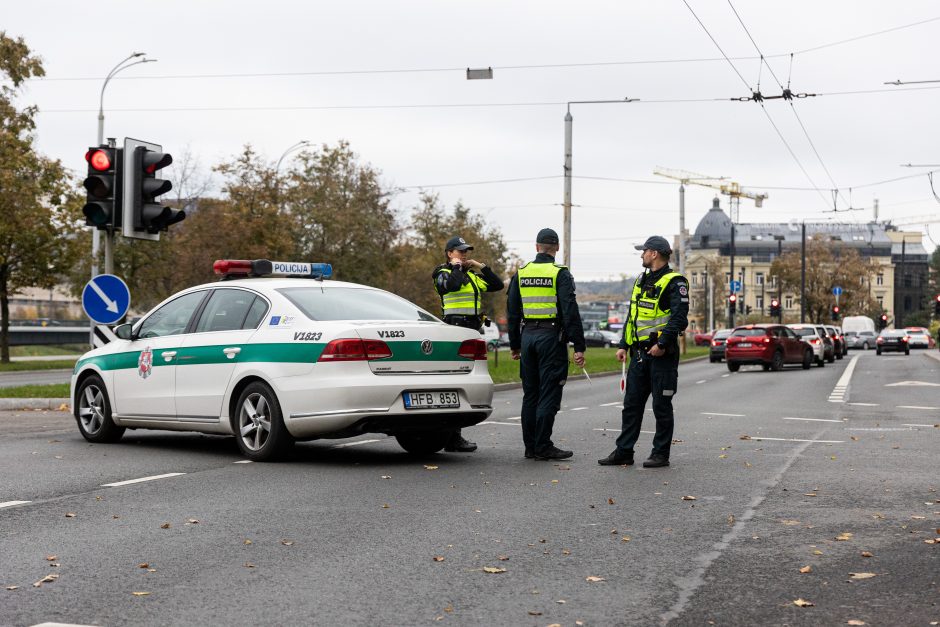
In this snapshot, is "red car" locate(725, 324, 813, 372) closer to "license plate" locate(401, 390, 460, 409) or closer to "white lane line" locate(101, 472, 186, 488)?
"license plate" locate(401, 390, 460, 409)

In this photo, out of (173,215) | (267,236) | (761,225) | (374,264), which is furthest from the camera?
(761,225)

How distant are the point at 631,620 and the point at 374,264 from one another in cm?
5091

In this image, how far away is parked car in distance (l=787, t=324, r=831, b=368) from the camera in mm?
43281

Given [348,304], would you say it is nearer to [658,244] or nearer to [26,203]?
[658,244]

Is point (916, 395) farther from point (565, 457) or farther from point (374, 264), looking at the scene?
point (374, 264)

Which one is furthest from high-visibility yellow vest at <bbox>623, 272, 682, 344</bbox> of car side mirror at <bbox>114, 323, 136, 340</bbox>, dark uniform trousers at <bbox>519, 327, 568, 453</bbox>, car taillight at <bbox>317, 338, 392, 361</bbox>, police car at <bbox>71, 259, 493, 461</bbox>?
car side mirror at <bbox>114, 323, 136, 340</bbox>

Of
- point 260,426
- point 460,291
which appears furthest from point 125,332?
point 460,291

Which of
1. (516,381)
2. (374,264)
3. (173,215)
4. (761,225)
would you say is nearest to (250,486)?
(173,215)

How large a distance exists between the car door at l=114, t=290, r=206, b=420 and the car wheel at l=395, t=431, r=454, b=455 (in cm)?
205

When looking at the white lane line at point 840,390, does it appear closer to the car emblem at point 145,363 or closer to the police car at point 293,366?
the police car at point 293,366

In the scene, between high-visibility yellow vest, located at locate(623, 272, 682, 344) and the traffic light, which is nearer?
high-visibility yellow vest, located at locate(623, 272, 682, 344)

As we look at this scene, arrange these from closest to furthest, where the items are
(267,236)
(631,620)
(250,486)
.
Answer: (631,620) < (250,486) < (267,236)

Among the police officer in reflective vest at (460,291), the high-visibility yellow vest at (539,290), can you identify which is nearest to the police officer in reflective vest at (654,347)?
the high-visibility yellow vest at (539,290)

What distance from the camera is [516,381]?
24.7 metres
